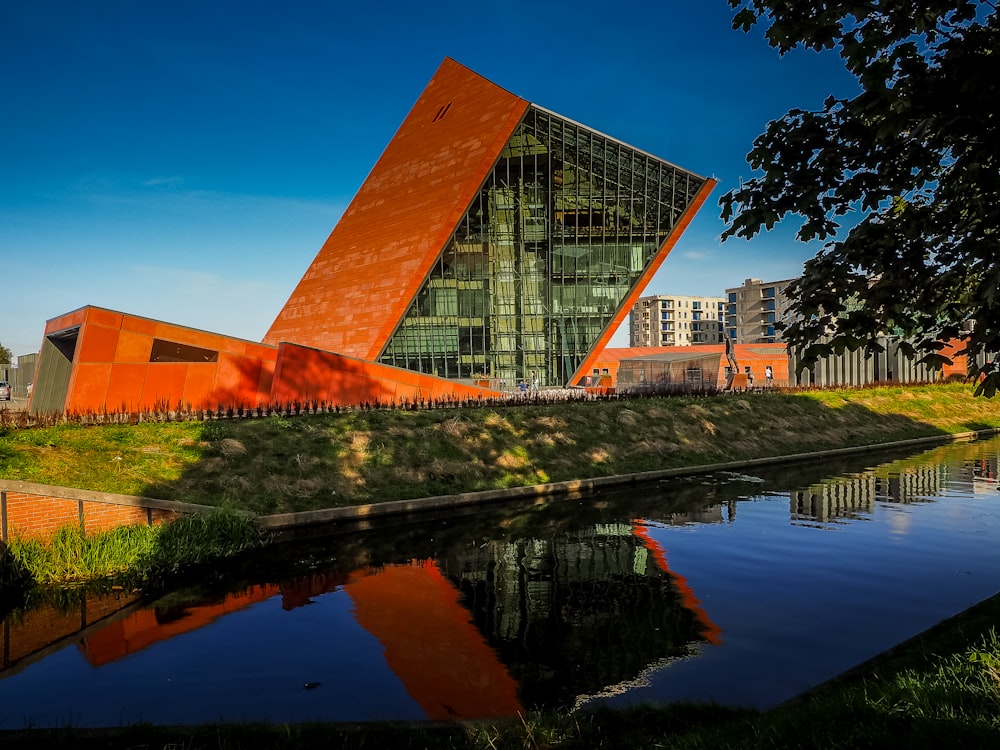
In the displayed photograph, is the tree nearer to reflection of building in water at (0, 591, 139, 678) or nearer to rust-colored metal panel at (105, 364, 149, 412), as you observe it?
reflection of building in water at (0, 591, 139, 678)

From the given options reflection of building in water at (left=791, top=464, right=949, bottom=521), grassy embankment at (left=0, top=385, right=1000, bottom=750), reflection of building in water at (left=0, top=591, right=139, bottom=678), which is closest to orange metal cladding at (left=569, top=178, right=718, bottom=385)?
→ grassy embankment at (left=0, top=385, right=1000, bottom=750)

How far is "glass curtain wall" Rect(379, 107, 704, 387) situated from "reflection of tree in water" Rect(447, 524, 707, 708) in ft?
105

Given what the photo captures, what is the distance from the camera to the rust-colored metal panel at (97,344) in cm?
2123

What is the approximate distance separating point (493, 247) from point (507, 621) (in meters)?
37.7

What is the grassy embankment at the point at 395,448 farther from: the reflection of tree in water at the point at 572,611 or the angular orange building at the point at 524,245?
the angular orange building at the point at 524,245

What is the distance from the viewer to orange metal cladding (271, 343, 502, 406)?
949 inches

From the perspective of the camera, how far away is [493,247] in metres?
45.8

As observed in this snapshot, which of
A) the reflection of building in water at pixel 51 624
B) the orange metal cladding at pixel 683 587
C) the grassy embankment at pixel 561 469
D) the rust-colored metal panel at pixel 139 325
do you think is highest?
the rust-colored metal panel at pixel 139 325

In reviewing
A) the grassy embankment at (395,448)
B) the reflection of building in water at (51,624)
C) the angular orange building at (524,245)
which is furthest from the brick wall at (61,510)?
the angular orange building at (524,245)

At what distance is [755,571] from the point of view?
12.3 metres

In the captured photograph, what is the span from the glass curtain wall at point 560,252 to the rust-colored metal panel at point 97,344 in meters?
25.2

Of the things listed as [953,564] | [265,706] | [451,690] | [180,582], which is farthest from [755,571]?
[180,582]

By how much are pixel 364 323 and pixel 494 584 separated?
31.3m

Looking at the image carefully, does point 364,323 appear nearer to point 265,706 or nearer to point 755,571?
point 755,571
